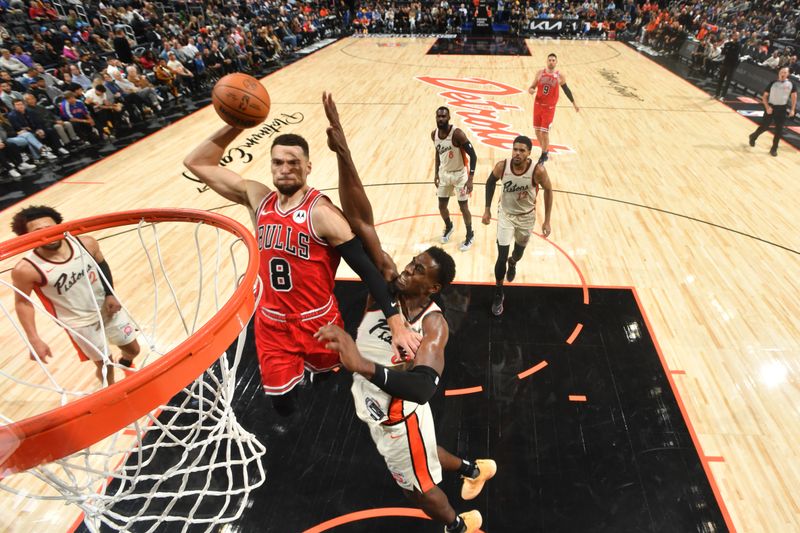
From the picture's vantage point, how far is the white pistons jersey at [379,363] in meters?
2.39

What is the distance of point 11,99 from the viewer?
8492 mm

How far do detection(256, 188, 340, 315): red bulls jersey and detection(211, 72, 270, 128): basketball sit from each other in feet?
2.04

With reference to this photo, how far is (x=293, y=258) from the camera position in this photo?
264 centimetres

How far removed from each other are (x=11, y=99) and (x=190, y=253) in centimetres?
582

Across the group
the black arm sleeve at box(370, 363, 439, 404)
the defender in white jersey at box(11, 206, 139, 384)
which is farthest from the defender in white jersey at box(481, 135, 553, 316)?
the defender in white jersey at box(11, 206, 139, 384)

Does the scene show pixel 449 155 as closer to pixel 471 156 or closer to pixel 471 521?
pixel 471 156

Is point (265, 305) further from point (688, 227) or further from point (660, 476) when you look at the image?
point (688, 227)

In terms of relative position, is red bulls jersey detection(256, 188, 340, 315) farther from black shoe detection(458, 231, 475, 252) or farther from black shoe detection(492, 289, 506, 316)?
black shoe detection(458, 231, 475, 252)

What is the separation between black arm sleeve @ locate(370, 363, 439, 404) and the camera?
6.43ft

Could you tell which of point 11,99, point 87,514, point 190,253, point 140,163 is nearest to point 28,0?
point 11,99

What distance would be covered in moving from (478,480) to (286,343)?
5.06 ft

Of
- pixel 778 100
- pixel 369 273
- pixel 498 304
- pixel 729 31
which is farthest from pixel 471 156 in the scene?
pixel 729 31

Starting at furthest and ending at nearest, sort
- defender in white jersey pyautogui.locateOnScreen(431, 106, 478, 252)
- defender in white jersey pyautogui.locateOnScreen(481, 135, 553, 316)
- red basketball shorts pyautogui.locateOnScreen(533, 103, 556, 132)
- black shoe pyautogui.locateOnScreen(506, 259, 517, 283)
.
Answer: red basketball shorts pyautogui.locateOnScreen(533, 103, 556, 132) → defender in white jersey pyautogui.locateOnScreen(431, 106, 478, 252) → black shoe pyautogui.locateOnScreen(506, 259, 517, 283) → defender in white jersey pyautogui.locateOnScreen(481, 135, 553, 316)

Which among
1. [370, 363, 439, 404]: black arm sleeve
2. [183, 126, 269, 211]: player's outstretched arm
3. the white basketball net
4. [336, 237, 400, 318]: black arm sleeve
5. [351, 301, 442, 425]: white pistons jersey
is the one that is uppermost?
[183, 126, 269, 211]: player's outstretched arm
